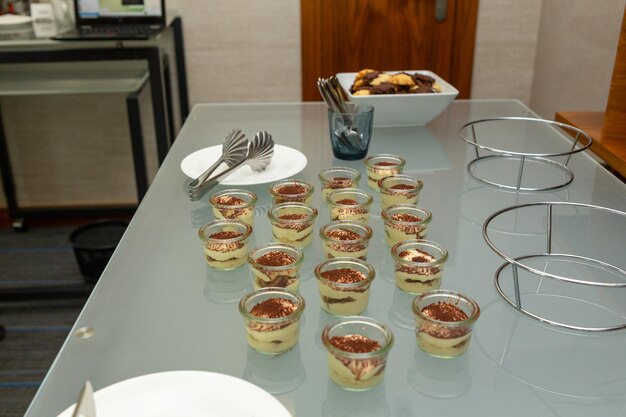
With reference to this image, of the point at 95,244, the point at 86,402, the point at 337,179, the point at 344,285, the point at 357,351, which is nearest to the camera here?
the point at 86,402

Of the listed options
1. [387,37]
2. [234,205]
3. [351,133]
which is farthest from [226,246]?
[387,37]

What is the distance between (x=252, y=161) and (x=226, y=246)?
1.22ft

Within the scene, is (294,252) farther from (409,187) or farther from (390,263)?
(409,187)

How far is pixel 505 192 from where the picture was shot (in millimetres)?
1236

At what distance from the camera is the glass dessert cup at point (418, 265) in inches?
34.4

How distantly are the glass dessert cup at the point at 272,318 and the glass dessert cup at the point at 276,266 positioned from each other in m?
0.05

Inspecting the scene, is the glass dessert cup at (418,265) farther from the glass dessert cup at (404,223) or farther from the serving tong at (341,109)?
the serving tong at (341,109)

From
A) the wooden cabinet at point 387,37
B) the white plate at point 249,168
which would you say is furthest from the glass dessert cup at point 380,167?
the wooden cabinet at point 387,37

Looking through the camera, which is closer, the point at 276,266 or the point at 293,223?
the point at 276,266

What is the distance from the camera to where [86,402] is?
61 cm

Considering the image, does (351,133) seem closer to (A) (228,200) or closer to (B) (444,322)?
(A) (228,200)

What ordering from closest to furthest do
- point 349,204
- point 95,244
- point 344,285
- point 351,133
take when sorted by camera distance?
point 344,285
point 349,204
point 351,133
point 95,244

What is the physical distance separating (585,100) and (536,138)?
910 mm

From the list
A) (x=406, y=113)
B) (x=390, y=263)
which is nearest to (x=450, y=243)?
(x=390, y=263)
